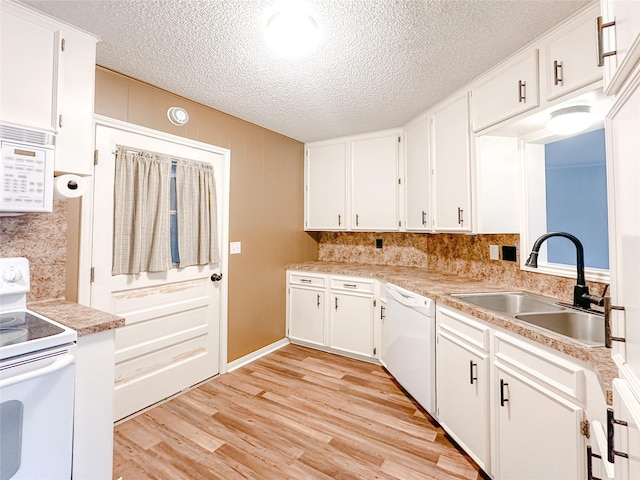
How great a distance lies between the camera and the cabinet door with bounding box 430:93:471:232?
7.18 feet

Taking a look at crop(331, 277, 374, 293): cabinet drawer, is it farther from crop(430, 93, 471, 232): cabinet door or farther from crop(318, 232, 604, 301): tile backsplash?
crop(430, 93, 471, 232): cabinet door

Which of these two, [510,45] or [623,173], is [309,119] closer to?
[510,45]

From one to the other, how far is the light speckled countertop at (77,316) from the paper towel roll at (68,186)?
59 cm

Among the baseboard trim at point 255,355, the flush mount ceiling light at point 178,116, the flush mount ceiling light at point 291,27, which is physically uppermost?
the flush mount ceiling light at point 291,27

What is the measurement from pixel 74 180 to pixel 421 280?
7.88ft

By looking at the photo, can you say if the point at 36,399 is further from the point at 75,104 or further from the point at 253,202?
the point at 253,202

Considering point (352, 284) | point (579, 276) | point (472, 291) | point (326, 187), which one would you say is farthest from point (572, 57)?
point (326, 187)

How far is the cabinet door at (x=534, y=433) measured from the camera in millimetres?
1141

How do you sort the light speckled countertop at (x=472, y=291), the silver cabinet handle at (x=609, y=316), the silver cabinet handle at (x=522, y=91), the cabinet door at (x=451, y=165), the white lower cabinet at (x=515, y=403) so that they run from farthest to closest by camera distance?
1. the cabinet door at (x=451, y=165)
2. the silver cabinet handle at (x=522, y=91)
3. the white lower cabinet at (x=515, y=403)
4. the light speckled countertop at (x=472, y=291)
5. the silver cabinet handle at (x=609, y=316)

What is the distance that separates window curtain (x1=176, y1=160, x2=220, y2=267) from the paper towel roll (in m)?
0.83

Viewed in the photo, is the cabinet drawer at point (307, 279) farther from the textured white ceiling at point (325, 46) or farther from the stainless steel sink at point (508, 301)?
the textured white ceiling at point (325, 46)

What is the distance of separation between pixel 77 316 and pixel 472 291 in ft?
7.45

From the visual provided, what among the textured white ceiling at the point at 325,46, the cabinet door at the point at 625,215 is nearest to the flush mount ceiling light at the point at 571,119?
the textured white ceiling at the point at 325,46

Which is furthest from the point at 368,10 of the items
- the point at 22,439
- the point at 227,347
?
the point at 227,347
